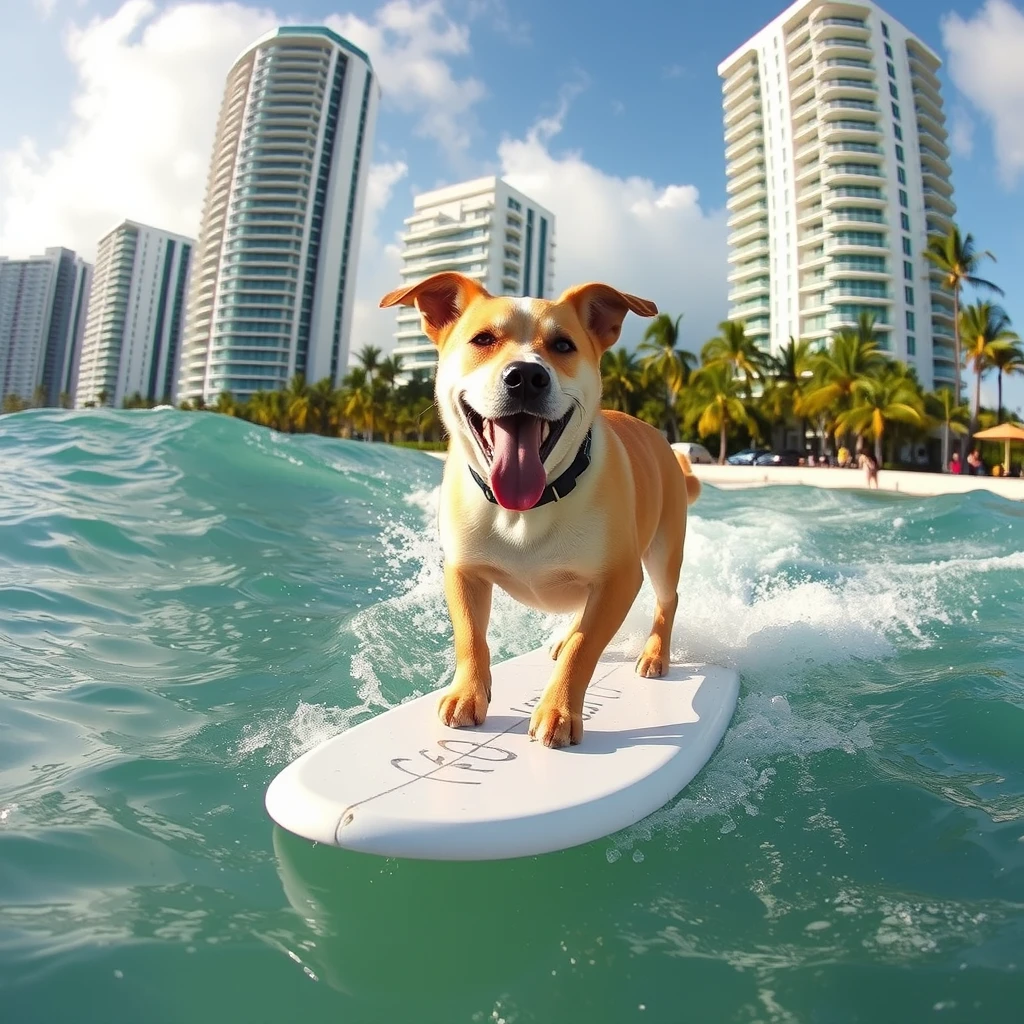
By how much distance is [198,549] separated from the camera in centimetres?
653

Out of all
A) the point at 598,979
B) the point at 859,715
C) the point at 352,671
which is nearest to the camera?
the point at 598,979

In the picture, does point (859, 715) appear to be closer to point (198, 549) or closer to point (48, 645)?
point (48, 645)

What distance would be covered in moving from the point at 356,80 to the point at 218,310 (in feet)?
135

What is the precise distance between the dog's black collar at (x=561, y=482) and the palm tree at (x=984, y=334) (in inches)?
1868

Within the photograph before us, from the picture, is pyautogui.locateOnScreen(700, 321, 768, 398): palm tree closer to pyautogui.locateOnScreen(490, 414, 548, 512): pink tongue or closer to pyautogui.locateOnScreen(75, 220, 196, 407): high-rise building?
pyautogui.locateOnScreen(490, 414, 548, 512): pink tongue

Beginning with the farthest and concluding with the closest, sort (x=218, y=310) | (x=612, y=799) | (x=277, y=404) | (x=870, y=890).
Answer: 1. (x=218, y=310)
2. (x=277, y=404)
3. (x=612, y=799)
4. (x=870, y=890)

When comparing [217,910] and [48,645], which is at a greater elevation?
[48,645]

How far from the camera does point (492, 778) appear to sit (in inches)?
82.3

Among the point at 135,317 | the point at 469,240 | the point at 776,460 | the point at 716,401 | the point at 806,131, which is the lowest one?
the point at 776,460

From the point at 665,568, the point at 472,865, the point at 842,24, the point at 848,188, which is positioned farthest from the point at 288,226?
the point at 472,865

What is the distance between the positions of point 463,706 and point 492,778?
1.51 ft

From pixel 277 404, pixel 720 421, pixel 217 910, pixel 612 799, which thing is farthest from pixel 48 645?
pixel 277 404

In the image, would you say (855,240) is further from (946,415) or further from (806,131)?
(946,415)

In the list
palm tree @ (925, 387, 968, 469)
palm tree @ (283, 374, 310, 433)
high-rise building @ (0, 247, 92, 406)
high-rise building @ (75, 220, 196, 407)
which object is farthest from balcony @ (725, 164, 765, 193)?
high-rise building @ (0, 247, 92, 406)
